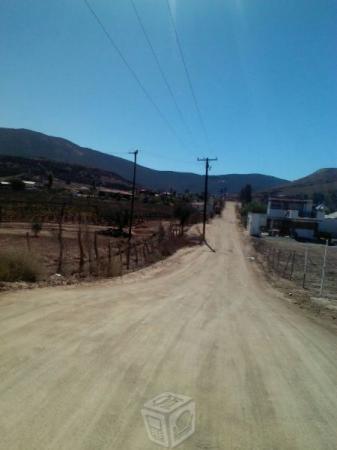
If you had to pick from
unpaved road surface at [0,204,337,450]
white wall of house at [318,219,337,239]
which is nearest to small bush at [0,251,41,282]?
unpaved road surface at [0,204,337,450]

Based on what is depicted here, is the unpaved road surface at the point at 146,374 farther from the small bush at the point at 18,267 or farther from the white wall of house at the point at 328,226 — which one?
the white wall of house at the point at 328,226

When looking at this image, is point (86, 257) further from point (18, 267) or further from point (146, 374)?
point (146, 374)

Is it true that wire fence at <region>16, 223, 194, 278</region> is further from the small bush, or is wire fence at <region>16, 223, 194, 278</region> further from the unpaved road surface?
the unpaved road surface

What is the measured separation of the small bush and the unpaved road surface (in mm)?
2620

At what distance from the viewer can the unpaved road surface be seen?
5.14m

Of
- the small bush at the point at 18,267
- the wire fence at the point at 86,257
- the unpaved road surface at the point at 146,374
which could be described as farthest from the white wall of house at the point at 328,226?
the unpaved road surface at the point at 146,374

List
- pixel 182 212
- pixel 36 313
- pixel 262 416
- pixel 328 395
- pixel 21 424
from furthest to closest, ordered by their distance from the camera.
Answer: pixel 182 212
pixel 36 313
pixel 328 395
pixel 262 416
pixel 21 424

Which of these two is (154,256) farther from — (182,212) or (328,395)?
(182,212)

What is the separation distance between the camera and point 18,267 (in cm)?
1631

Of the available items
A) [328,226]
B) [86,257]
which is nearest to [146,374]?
[86,257]

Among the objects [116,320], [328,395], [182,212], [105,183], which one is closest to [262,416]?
[328,395]

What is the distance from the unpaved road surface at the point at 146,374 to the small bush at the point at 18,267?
8.59 feet

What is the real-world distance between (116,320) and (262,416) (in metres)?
4.89

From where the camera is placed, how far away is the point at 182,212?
7825 cm
